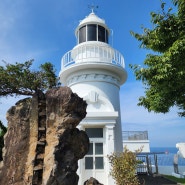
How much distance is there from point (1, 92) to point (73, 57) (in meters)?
5.96

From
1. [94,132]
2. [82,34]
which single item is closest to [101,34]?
[82,34]

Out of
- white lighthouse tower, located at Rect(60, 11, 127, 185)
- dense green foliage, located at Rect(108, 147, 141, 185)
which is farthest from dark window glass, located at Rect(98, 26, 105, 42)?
dense green foliage, located at Rect(108, 147, 141, 185)

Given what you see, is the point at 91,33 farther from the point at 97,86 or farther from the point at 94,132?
the point at 94,132

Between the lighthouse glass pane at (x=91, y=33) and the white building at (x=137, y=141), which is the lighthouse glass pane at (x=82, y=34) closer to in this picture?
the lighthouse glass pane at (x=91, y=33)

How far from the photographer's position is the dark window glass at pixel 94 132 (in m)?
10.9

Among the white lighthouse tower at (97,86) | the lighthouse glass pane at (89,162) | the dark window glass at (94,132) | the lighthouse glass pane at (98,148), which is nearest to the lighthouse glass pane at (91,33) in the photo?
the white lighthouse tower at (97,86)

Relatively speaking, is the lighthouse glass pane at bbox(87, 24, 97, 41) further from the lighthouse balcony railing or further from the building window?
the building window

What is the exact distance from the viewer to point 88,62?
456 inches

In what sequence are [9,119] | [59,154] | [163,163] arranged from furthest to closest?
[163,163] < [9,119] < [59,154]

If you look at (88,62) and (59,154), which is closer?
(59,154)

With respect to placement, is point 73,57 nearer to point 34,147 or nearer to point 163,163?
point 34,147

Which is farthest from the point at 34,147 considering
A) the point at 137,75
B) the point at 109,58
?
the point at 109,58

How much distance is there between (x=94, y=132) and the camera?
1098 centimetres

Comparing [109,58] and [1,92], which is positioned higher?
[109,58]
